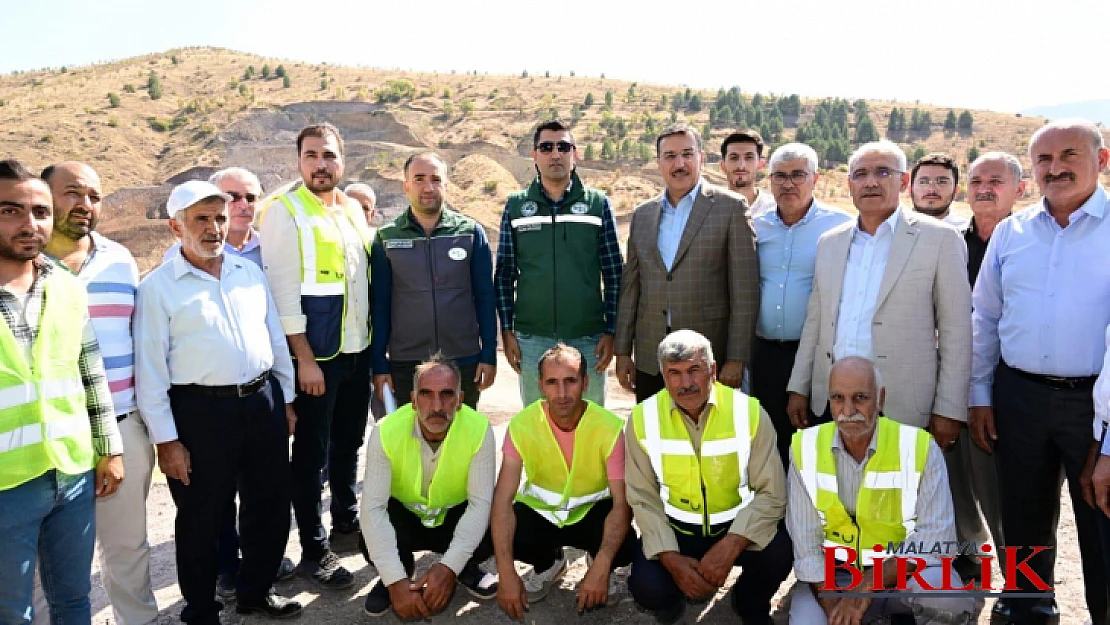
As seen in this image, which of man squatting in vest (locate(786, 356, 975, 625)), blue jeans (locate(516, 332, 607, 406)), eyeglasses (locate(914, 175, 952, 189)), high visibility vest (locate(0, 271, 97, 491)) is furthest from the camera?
eyeglasses (locate(914, 175, 952, 189))

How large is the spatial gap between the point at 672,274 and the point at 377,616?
2.63 meters

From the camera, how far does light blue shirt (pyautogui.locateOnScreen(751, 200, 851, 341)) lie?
4555mm

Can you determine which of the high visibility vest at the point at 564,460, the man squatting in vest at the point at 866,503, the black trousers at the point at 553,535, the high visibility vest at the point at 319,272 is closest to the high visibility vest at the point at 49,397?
the high visibility vest at the point at 319,272

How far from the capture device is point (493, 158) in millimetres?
32125

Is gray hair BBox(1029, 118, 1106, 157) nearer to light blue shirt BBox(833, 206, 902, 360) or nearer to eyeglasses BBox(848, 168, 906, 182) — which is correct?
eyeglasses BBox(848, 168, 906, 182)

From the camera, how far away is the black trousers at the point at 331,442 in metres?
4.52

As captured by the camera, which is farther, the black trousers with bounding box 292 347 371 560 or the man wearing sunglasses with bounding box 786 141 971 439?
the black trousers with bounding box 292 347 371 560

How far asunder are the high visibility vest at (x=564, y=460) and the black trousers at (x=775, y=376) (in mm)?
1089

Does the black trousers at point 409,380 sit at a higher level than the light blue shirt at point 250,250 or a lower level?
lower

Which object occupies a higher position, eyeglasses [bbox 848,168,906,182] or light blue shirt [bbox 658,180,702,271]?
eyeglasses [bbox 848,168,906,182]

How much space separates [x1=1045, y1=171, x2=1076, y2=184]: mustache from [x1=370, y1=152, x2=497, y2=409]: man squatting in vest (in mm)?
3199

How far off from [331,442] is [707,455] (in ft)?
8.46

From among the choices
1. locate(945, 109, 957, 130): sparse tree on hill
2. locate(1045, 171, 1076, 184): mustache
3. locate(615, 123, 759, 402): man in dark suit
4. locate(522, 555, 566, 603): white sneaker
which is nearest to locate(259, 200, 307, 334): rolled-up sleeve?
locate(522, 555, 566, 603): white sneaker

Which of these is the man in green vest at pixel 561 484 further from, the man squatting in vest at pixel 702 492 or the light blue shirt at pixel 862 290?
the light blue shirt at pixel 862 290
